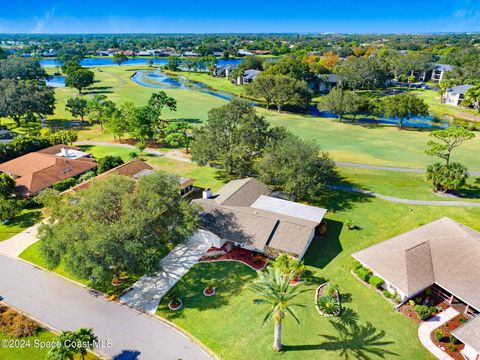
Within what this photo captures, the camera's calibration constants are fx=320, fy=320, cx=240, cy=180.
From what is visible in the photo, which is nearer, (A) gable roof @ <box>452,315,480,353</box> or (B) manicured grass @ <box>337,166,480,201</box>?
(A) gable roof @ <box>452,315,480,353</box>

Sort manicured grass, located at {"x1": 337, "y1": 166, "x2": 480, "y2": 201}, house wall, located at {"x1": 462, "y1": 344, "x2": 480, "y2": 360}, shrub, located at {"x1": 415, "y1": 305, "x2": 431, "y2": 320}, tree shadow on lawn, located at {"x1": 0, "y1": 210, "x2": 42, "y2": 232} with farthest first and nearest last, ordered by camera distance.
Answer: manicured grass, located at {"x1": 337, "y1": 166, "x2": 480, "y2": 201} < tree shadow on lawn, located at {"x1": 0, "y1": 210, "x2": 42, "y2": 232} < shrub, located at {"x1": 415, "y1": 305, "x2": 431, "y2": 320} < house wall, located at {"x1": 462, "y1": 344, "x2": 480, "y2": 360}

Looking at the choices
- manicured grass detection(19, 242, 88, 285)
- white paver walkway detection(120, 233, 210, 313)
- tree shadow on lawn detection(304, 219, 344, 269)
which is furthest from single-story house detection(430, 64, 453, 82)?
manicured grass detection(19, 242, 88, 285)

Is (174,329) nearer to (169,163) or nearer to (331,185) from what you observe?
(331,185)

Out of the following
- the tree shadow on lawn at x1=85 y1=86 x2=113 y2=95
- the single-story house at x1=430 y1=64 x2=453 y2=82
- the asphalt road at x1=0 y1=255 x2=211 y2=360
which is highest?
the single-story house at x1=430 y1=64 x2=453 y2=82

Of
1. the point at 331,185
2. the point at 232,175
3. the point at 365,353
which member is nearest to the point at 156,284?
the point at 365,353

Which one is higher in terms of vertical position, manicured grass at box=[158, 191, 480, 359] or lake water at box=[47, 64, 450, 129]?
lake water at box=[47, 64, 450, 129]

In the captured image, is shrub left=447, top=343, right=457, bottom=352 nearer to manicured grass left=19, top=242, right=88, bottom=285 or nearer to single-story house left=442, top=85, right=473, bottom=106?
manicured grass left=19, top=242, right=88, bottom=285

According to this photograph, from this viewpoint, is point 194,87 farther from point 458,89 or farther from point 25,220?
point 25,220
